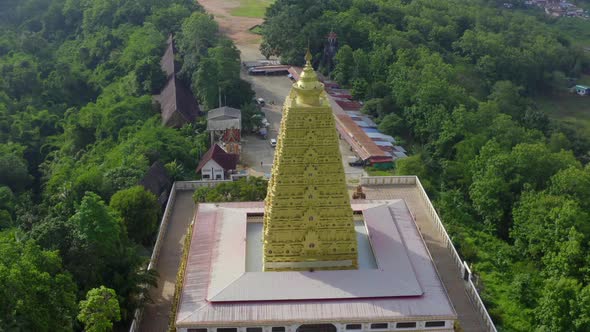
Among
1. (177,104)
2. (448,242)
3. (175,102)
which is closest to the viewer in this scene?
(448,242)

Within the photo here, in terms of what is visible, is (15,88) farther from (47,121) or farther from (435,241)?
(435,241)

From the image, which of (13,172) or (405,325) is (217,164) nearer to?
(13,172)

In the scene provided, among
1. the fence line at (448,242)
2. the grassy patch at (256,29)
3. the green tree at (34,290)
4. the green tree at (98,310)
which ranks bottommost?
the grassy patch at (256,29)

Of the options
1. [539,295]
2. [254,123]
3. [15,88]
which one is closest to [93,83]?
[15,88]

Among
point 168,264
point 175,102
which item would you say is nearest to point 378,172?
point 175,102

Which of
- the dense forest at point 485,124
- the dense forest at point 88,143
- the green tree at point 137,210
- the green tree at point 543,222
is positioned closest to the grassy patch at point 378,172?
the dense forest at point 485,124

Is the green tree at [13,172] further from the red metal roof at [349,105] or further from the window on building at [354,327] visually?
the window on building at [354,327]
